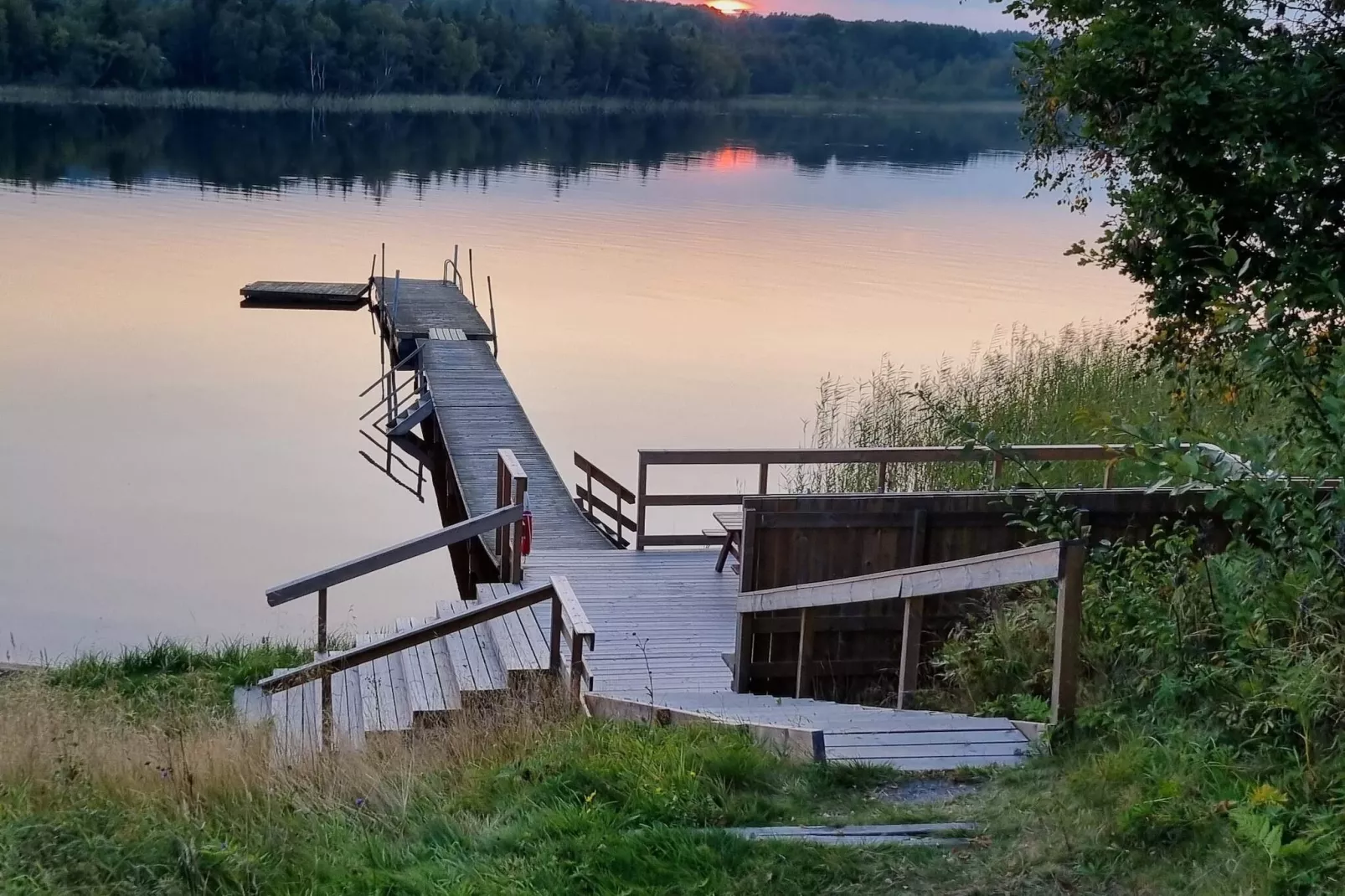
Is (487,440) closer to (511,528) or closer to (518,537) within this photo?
(511,528)

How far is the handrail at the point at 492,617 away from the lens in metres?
8.21

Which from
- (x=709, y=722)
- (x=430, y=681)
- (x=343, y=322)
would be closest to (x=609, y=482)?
(x=430, y=681)

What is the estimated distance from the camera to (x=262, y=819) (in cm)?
509

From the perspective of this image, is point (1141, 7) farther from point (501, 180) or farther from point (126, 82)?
point (126, 82)

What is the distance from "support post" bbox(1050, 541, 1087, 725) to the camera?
5.54 metres

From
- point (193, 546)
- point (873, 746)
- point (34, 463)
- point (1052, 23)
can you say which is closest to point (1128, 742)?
point (873, 746)

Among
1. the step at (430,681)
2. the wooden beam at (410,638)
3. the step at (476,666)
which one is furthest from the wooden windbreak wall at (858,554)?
the step at (430,681)

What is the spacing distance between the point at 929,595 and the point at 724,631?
3119 millimetres

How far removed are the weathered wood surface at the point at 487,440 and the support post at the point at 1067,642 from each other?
28.2ft

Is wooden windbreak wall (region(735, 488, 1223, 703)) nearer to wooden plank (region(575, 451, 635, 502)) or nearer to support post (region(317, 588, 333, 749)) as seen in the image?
support post (region(317, 588, 333, 749))

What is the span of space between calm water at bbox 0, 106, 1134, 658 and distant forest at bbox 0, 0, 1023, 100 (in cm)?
3039

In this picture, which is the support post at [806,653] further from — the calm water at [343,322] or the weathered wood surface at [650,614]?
the calm water at [343,322]

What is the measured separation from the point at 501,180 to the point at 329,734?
57.5m

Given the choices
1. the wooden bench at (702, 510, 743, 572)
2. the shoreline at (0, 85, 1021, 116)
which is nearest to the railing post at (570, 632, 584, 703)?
the wooden bench at (702, 510, 743, 572)
